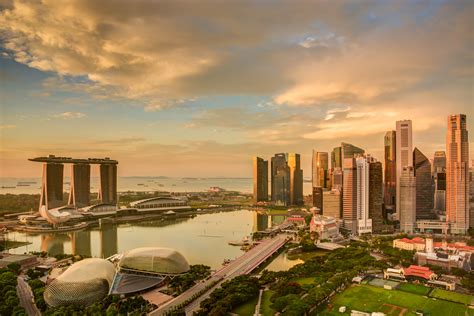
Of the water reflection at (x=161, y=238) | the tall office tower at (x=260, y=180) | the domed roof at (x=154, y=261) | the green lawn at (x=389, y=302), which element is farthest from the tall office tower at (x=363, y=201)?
the tall office tower at (x=260, y=180)

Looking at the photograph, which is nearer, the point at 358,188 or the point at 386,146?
the point at 358,188

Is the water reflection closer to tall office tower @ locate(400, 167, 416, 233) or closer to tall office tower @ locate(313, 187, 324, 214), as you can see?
tall office tower @ locate(313, 187, 324, 214)

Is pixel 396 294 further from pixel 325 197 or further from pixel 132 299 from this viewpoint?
pixel 325 197

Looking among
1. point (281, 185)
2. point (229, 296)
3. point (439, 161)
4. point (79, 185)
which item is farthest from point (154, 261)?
point (281, 185)

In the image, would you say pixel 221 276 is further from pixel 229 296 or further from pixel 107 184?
pixel 107 184

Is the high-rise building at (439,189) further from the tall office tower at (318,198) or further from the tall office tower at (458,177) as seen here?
the tall office tower at (318,198)

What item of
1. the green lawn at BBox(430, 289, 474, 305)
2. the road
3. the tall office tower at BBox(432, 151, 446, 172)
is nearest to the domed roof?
the road

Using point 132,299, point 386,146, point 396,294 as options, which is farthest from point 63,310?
point 386,146
